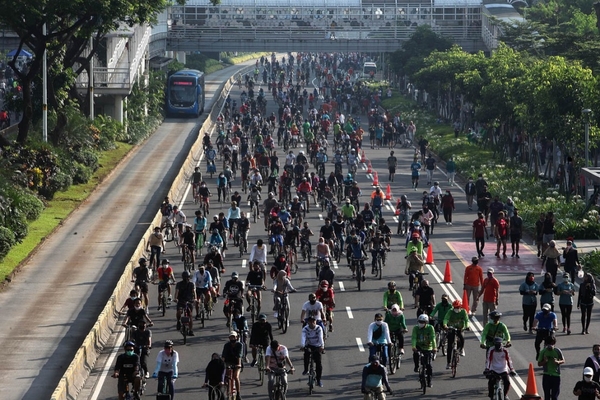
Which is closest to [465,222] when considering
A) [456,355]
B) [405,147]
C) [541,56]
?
[456,355]

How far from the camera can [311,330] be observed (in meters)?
23.8

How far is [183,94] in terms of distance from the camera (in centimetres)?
8512

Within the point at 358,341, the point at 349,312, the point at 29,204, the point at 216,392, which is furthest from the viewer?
the point at 29,204

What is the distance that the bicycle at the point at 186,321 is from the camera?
27.6 metres

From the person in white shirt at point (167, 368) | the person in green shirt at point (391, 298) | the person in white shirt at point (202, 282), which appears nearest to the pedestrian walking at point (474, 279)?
the person in green shirt at point (391, 298)

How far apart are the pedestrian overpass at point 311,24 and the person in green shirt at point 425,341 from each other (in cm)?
8466

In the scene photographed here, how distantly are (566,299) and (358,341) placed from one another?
4.31 m

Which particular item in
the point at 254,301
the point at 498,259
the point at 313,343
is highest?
the point at 313,343

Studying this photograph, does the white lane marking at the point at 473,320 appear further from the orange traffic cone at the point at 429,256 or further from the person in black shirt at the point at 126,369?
the person in black shirt at the point at 126,369

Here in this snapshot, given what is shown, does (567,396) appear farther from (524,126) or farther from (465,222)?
(524,126)

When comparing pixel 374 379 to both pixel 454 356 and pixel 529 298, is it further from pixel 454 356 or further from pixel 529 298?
pixel 529 298

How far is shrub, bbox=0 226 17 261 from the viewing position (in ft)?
119

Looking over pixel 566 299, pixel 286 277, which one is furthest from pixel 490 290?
pixel 286 277

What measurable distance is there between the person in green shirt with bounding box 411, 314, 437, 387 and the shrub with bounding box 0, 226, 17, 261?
51.5ft
